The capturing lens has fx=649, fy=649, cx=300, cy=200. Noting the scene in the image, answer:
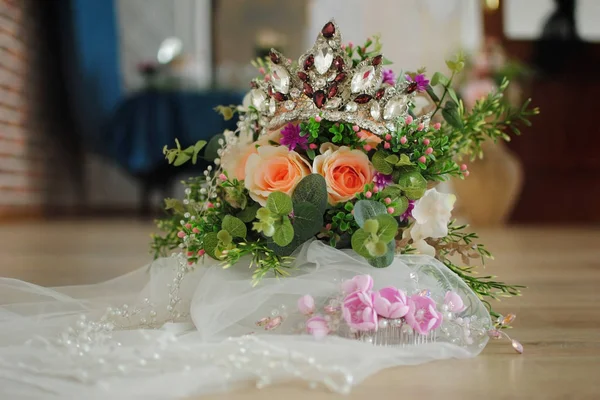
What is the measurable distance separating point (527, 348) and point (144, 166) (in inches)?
114

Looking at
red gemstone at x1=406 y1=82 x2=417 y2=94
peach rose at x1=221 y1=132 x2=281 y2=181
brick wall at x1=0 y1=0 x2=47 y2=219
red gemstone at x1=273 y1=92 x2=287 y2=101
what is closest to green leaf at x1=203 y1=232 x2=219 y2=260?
peach rose at x1=221 y1=132 x2=281 y2=181

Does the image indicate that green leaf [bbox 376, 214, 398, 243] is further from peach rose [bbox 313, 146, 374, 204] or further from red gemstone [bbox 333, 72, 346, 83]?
red gemstone [bbox 333, 72, 346, 83]

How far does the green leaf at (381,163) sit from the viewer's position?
0.86 m

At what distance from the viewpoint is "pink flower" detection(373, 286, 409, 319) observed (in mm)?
728

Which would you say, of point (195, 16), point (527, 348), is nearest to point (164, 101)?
point (195, 16)

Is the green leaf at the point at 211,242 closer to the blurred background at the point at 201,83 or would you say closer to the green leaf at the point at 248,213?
the green leaf at the point at 248,213

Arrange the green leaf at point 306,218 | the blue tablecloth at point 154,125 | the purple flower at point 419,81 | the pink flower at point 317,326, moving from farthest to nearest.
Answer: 1. the blue tablecloth at point 154,125
2. the purple flower at point 419,81
3. the green leaf at point 306,218
4. the pink flower at point 317,326

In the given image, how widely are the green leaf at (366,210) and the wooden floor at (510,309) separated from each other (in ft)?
0.63

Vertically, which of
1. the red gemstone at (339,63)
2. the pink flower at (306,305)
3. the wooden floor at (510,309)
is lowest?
the wooden floor at (510,309)

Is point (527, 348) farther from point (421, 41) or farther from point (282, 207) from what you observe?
point (421, 41)

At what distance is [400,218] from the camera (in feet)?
2.91

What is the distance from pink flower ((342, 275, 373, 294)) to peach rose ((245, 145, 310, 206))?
0.16 m

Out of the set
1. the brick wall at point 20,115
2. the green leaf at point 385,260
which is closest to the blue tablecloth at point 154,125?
the brick wall at point 20,115

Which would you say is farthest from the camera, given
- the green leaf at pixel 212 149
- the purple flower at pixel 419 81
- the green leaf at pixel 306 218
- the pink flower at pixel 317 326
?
the green leaf at pixel 212 149
